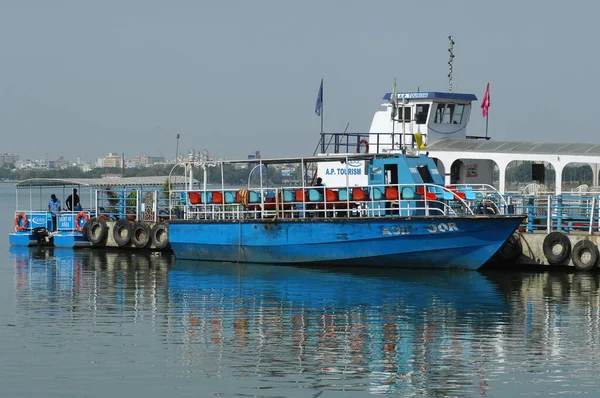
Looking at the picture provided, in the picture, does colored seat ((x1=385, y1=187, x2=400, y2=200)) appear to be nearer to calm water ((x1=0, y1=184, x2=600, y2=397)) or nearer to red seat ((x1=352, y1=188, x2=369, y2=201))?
red seat ((x1=352, y1=188, x2=369, y2=201))

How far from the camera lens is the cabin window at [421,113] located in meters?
35.2

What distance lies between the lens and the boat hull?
1037 inches

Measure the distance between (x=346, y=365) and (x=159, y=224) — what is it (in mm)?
18261

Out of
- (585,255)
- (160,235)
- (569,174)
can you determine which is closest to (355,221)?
(585,255)

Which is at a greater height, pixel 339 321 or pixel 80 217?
pixel 80 217

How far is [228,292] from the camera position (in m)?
24.2

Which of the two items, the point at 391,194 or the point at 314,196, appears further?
the point at 314,196

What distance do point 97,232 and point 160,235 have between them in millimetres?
2859

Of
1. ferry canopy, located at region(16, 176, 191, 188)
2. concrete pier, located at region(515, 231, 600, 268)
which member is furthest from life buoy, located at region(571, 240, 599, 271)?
ferry canopy, located at region(16, 176, 191, 188)

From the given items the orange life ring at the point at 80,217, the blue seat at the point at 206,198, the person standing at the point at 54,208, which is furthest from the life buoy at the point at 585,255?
the person standing at the point at 54,208

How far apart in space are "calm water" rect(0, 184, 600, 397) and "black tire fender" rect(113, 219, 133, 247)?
5.80m

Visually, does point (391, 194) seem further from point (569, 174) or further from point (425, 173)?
point (569, 174)

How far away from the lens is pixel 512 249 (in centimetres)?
2789

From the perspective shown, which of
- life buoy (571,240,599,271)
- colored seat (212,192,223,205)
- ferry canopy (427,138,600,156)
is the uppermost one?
ferry canopy (427,138,600,156)
